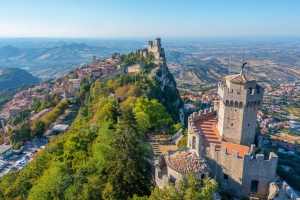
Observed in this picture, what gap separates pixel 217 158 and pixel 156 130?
17.4 meters

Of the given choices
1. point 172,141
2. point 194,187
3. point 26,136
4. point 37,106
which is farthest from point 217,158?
point 37,106

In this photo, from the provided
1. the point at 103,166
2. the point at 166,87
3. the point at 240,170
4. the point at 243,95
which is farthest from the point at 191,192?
the point at 166,87

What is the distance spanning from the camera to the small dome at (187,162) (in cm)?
1956

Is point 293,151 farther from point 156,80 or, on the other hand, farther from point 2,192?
point 2,192

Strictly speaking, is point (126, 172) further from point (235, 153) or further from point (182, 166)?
point (235, 153)

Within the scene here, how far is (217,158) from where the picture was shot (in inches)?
808

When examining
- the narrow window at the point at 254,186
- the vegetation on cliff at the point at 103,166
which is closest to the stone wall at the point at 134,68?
the vegetation on cliff at the point at 103,166

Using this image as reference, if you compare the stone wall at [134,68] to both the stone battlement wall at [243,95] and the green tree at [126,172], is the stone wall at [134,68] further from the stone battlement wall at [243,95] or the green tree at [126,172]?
the stone battlement wall at [243,95]

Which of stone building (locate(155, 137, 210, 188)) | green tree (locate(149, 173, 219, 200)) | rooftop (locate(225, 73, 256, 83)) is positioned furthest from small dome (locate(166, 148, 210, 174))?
rooftop (locate(225, 73, 256, 83))

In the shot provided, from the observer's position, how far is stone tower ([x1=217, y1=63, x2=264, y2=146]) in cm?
2116

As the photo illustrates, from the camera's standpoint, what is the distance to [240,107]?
21.4 m

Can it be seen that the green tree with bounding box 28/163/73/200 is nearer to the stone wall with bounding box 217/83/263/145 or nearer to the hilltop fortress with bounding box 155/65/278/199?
the hilltop fortress with bounding box 155/65/278/199

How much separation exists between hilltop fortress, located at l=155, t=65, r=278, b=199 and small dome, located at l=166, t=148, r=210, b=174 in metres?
0.07

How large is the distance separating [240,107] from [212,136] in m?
3.88
